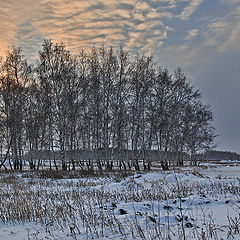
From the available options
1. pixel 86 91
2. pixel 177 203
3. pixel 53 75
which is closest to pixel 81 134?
pixel 86 91

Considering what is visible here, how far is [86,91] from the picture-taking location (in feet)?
84.1

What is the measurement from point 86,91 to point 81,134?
4595mm

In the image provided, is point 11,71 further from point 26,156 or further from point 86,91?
point 26,156

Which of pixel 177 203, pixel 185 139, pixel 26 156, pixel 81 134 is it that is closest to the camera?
pixel 177 203

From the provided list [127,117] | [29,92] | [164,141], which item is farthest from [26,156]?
[164,141]

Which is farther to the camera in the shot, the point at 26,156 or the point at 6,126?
the point at 26,156

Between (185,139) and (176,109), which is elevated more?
(176,109)

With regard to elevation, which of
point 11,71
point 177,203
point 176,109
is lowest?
point 177,203

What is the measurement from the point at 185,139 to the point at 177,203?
28988 millimetres

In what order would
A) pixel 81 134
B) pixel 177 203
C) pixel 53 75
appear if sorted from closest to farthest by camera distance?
pixel 177 203 → pixel 53 75 → pixel 81 134

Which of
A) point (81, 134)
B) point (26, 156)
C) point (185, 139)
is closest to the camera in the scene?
point (81, 134)

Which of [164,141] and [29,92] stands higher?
[29,92]

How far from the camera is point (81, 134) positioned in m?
26.4

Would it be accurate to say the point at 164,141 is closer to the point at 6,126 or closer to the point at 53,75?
the point at 53,75
